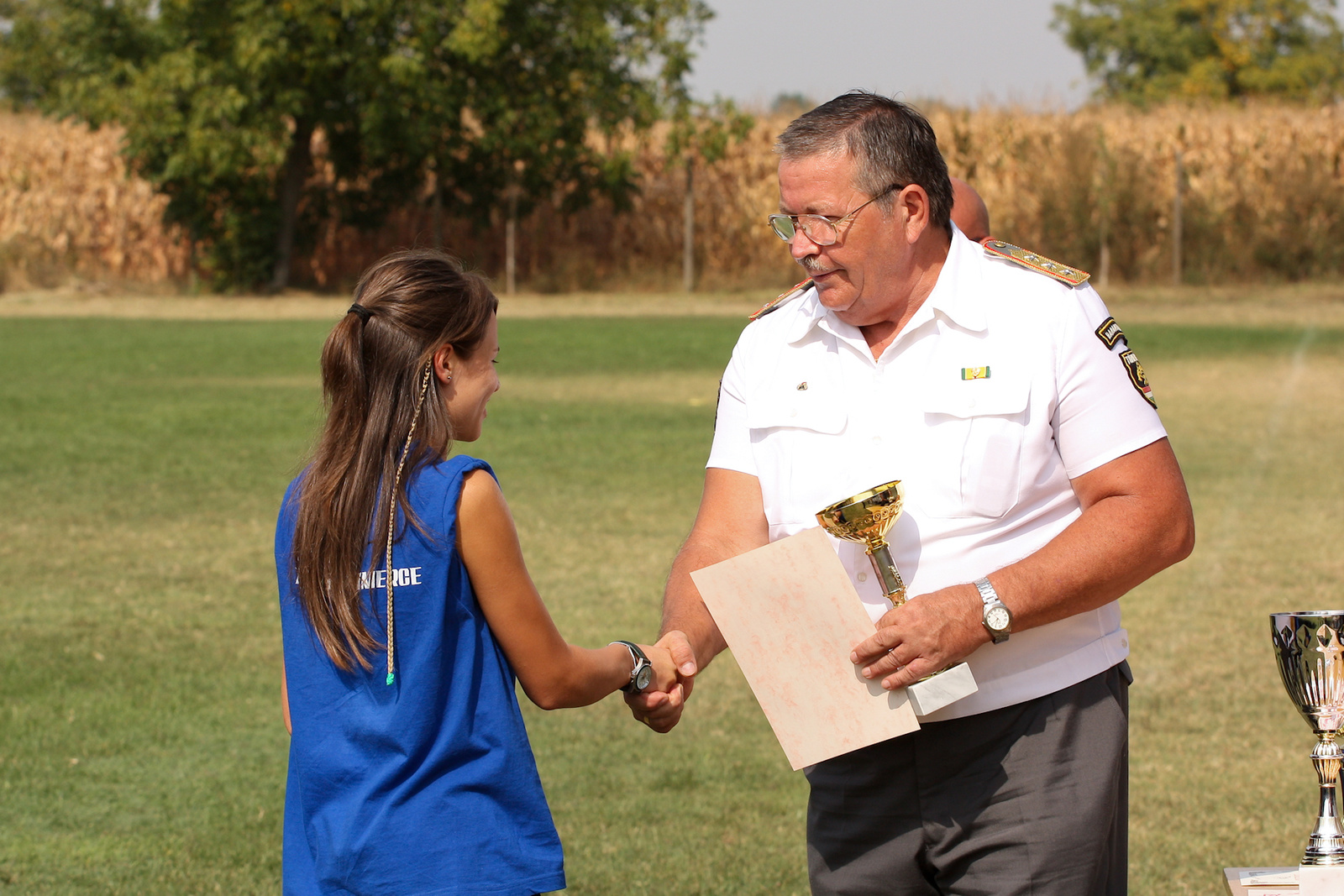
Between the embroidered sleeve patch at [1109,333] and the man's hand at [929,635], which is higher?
the embroidered sleeve patch at [1109,333]

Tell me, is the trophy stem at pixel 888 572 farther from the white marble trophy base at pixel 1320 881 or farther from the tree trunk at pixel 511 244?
the tree trunk at pixel 511 244

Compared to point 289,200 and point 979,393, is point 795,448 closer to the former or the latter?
point 979,393

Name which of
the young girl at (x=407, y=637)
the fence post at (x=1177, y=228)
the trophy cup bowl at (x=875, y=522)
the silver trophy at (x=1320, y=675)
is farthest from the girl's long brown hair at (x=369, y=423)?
the fence post at (x=1177, y=228)

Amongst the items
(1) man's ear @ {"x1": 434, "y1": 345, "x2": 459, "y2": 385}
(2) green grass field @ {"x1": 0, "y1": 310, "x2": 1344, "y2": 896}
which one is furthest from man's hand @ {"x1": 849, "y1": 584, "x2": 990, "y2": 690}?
(2) green grass field @ {"x1": 0, "y1": 310, "x2": 1344, "y2": 896}

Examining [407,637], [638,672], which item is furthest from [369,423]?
[638,672]

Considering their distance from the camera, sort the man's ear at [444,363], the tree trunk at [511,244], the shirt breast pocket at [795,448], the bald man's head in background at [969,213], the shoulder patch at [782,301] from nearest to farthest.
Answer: the man's ear at [444,363], the shirt breast pocket at [795,448], the shoulder patch at [782,301], the bald man's head in background at [969,213], the tree trunk at [511,244]

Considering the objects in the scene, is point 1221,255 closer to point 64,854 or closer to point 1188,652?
point 1188,652

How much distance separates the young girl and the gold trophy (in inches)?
20.7

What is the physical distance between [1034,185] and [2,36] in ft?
129

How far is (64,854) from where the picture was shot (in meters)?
4.72

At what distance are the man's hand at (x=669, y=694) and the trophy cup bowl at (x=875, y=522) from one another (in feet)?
1.58

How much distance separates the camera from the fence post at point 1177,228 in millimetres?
28844

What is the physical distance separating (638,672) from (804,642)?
364 mm

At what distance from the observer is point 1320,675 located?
2611 millimetres
